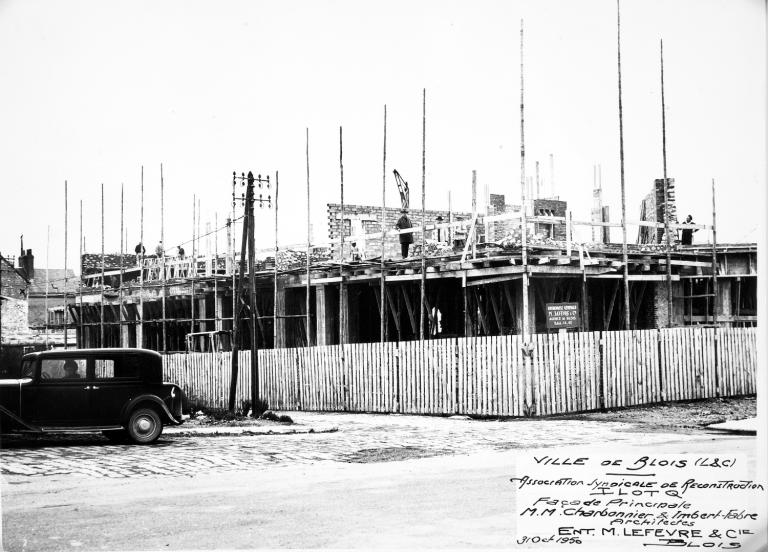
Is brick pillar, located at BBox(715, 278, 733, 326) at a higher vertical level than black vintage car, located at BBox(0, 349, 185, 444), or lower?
higher

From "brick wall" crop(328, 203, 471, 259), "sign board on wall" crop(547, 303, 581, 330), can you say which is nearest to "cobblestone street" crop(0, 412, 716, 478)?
"sign board on wall" crop(547, 303, 581, 330)

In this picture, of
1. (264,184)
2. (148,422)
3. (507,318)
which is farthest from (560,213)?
(148,422)

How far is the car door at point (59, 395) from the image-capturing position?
14031 millimetres

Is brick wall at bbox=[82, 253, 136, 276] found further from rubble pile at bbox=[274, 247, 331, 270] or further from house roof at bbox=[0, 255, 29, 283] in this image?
house roof at bbox=[0, 255, 29, 283]

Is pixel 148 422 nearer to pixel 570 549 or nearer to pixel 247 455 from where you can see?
pixel 247 455

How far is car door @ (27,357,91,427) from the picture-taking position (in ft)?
46.0

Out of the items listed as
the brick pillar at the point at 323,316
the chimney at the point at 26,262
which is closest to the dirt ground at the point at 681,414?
the brick pillar at the point at 323,316

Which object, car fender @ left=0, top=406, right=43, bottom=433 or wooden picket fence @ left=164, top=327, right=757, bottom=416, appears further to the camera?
wooden picket fence @ left=164, top=327, right=757, bottom=416

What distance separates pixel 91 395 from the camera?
14516 millimetres

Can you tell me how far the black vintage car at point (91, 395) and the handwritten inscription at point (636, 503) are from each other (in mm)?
8273

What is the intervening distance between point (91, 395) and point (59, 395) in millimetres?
489

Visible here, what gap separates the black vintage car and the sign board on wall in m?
7.35

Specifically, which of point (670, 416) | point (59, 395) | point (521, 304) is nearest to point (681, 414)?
point (670, 416)

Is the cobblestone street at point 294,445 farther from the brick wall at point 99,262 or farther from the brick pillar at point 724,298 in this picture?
the brick wall at point 99,262
